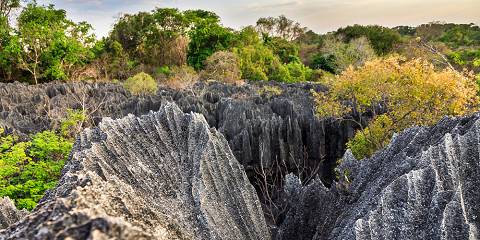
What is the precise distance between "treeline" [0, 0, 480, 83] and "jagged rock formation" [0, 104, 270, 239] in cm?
2447

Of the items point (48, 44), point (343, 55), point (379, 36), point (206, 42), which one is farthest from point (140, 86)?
point (379, 36)

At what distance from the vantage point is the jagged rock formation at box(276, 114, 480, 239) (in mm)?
3432

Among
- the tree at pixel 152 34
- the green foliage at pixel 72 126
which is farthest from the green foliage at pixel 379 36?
the green foliage at pixel 72 126

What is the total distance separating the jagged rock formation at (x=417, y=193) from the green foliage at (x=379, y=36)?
41.1 metres

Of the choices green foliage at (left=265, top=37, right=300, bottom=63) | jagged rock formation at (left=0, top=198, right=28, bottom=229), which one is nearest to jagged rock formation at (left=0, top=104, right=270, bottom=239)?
jagged rock formation at (left=0, top=198, right=28, bottom=229)

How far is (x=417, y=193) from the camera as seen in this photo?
371 centimetres

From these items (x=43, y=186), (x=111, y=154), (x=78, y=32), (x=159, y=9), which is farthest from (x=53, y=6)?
(x=111, y=154)

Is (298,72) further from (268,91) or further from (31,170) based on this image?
(31,170)

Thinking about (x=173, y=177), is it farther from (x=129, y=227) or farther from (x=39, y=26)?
(x=39, y=26)

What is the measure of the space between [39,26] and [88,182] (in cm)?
3560

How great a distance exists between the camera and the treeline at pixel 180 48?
117 ft

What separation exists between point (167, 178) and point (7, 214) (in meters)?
2.04

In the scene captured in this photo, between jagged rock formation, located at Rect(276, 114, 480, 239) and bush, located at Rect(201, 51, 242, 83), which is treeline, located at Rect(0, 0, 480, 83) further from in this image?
jagged rock formation, located at Rect(276, 114, 480, 239)

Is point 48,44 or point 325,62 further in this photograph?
point 325,62
